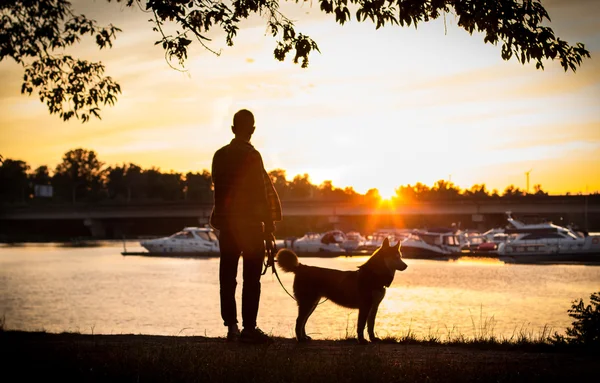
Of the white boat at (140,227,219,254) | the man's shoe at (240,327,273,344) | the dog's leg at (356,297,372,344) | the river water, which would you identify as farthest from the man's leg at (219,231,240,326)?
the white boat at (140,227,219,254)

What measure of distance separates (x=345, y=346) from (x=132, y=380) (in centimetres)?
358

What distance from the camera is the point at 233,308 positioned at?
9.09 metres

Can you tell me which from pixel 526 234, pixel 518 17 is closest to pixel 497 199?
pixel 526 234

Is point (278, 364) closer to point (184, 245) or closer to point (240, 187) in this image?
point (240, 187)

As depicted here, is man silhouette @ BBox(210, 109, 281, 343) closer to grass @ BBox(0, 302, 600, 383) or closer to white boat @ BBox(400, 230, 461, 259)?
grass @ BBox(0, 302, 600, 383)

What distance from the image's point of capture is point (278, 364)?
7.23 metres

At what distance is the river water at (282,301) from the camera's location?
877 inches

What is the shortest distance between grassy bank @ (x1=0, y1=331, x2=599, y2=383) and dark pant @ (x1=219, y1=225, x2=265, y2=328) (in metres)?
0.45

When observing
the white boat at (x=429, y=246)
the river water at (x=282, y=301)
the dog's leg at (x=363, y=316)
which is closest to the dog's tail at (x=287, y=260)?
the dog's leg at (x=363, y=316)

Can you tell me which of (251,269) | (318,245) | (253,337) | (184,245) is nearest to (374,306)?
(253,337)

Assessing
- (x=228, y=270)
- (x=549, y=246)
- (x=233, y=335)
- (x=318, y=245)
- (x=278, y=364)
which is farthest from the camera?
(x=318, y=245)

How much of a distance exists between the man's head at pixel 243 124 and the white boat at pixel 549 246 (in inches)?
2060

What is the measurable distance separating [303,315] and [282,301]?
70.7ft

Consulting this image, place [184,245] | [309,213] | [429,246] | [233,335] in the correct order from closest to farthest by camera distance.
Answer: [233,335], [429,246], [184,245], [309,213]
